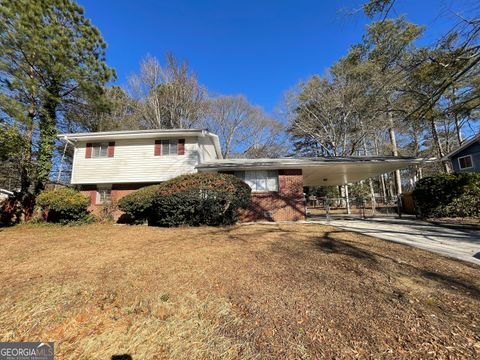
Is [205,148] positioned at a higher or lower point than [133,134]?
lower

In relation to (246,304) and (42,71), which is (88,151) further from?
(246,304)

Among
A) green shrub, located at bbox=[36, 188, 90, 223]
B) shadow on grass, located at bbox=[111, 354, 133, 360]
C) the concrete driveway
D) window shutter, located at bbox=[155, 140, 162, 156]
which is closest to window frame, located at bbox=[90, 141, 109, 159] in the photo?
green shrub, located at bbox=[36, 188, 90, 223]

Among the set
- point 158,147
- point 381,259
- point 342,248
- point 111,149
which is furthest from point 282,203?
point 111,149

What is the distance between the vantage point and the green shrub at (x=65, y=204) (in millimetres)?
10711

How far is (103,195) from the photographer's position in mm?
13547

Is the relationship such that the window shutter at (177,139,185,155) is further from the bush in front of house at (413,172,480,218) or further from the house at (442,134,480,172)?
the house at (442,134,480,172)

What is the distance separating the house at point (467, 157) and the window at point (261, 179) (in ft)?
39.6

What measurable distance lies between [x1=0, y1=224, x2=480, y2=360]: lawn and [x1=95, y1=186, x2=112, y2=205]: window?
8.71 m

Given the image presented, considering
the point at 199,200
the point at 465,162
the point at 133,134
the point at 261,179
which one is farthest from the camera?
the point at 465,162

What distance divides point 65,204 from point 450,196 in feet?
58.3

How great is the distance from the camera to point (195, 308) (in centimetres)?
284

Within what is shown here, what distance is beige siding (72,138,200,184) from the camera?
12.9 meters

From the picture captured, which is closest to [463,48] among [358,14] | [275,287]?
[358,14]

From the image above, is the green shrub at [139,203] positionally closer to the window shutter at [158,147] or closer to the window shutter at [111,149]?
the window shutter at [158,147]
